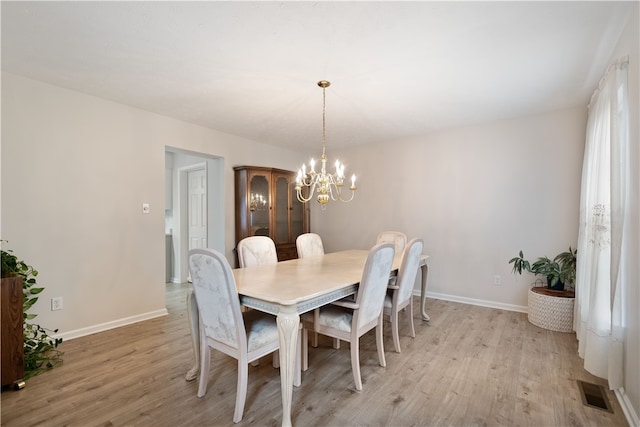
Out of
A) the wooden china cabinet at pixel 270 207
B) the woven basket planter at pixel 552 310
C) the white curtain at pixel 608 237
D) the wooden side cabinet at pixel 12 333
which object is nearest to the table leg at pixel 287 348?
the wooden side cabinet at pixel 12 333

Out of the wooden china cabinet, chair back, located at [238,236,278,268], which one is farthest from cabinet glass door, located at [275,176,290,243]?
chair back, located at [238,236,278,268]

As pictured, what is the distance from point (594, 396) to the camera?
189cm

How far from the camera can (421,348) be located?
260 centimetres

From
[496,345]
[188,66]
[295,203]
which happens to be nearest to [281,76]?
[188,66]

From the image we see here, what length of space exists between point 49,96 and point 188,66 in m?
1.41

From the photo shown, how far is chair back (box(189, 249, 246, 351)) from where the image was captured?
5.36 feet

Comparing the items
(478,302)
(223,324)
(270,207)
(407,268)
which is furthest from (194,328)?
(478,302)

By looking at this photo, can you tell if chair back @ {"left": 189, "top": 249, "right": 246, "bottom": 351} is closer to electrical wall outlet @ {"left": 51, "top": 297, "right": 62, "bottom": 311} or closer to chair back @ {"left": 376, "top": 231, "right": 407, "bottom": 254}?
electrical wall outlet @ {"left": 51, "top": 297, "right": 62, "bottom": 311}

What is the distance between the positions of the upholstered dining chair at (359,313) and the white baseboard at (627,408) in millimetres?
1366

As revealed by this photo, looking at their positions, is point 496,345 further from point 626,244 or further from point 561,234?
point 561,234

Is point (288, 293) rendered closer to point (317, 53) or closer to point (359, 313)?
point (359, 313)

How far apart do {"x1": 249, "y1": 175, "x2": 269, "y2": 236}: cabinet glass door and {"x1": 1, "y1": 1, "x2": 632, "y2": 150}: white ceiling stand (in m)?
1.17

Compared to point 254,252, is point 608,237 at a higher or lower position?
higher

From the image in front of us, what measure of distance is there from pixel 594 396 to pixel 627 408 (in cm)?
21
